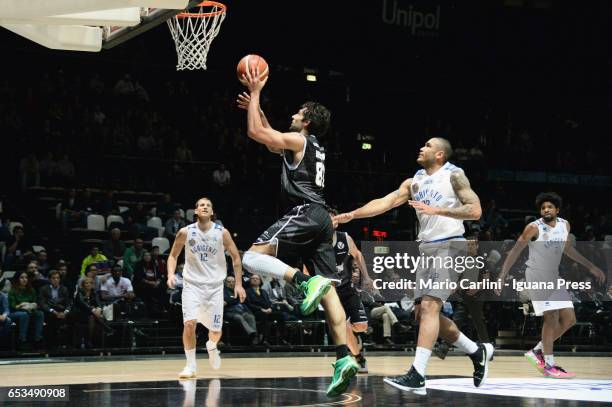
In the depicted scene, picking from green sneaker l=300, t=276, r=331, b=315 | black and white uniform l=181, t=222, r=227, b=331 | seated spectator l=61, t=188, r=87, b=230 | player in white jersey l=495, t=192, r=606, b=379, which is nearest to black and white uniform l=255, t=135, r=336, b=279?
green sneaker l=300, t=276, r=331, b=315

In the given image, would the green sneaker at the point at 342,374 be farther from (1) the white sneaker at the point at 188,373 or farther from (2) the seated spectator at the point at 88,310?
(2) the seated spectator at the point at 88,310

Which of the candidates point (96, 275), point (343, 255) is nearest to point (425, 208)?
point (343, 255)

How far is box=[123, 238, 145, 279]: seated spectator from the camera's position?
14391 mm

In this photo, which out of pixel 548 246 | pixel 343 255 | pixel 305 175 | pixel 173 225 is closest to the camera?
pixel 305 175

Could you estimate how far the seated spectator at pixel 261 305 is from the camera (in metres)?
14.1

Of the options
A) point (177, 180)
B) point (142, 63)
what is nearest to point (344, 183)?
point (177, 180)

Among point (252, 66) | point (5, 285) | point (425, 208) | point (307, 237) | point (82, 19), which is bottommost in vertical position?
point (5, 285)

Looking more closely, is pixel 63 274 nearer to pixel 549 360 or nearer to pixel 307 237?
pixel 549 360

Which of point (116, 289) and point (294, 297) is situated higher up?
point (116, 289)

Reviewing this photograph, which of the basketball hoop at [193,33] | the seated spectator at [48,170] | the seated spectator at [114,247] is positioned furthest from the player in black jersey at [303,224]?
the seated spectator at [48,170]

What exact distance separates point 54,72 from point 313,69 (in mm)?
6210

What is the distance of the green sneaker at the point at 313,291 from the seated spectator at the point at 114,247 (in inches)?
351

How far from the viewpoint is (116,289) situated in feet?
44.3

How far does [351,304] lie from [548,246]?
233 cm
